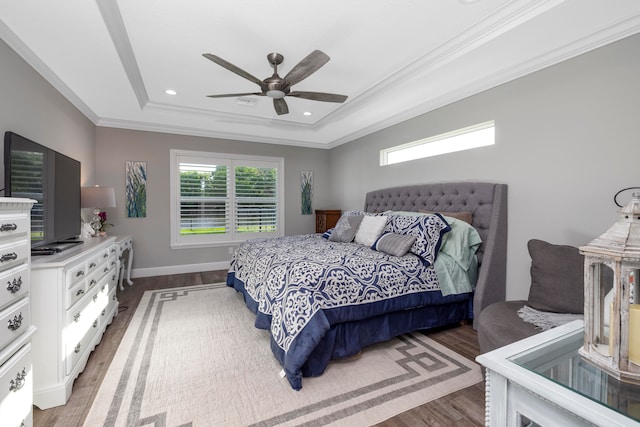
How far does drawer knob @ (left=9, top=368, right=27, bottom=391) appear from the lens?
1.20 m

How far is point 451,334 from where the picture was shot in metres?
2.62

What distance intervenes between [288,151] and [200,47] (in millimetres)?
3225

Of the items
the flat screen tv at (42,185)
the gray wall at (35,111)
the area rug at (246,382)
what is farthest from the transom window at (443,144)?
the gray wall at (35,111)

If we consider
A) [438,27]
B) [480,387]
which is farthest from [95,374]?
[438,27]

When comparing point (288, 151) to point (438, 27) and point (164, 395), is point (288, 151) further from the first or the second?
point (164, 395)

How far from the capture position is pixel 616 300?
0.85 metres

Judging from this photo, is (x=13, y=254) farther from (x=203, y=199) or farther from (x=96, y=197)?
(x=203, y=199)

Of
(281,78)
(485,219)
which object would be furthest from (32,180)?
(485,219)

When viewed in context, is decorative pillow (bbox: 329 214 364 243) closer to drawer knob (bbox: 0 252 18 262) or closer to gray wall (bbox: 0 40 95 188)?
drawer knob (bbox: 0 252 18 262)

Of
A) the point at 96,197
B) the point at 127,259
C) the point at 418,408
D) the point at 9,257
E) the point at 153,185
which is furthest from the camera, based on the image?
the point at 153,185

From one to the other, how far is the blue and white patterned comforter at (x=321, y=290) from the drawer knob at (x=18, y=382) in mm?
1269

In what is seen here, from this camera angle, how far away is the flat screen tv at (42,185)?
6.09 feet

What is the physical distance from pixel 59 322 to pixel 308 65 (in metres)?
2.35

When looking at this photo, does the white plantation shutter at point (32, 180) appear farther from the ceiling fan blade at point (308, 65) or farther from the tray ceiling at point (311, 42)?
the ceiling fan blade at point (308, 65)
